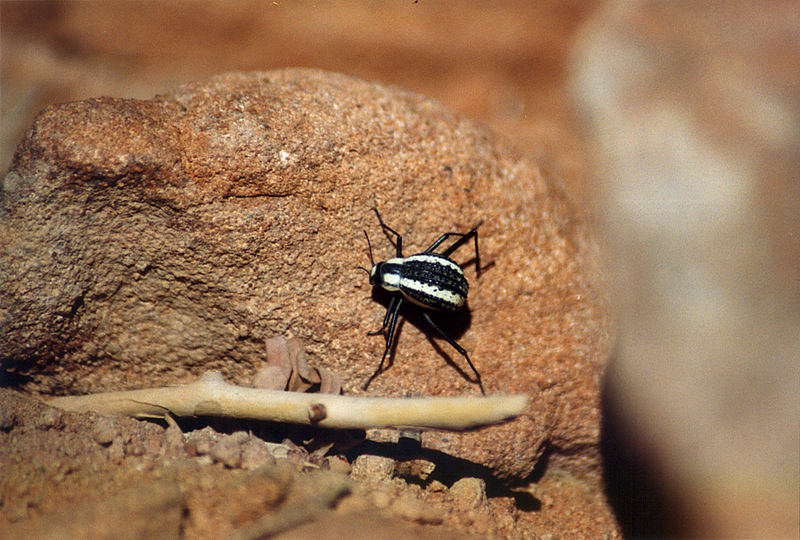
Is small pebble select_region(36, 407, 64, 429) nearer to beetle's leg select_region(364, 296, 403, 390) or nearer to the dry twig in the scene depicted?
the dry twig

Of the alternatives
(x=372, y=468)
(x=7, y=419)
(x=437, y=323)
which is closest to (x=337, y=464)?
(x=372, y=468)

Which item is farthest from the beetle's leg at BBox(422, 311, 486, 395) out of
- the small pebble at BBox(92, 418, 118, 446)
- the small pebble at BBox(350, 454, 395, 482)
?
the small pebble at BBox(92, 418, 118, 446)

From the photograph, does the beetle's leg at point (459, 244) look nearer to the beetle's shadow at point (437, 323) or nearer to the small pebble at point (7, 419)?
the beetle's shadow at point (437, 323)

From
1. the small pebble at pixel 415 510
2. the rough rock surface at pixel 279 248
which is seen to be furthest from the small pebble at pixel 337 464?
the rough rock surface at pixel 279 248

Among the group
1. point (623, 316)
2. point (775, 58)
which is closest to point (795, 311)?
point (623, 316)

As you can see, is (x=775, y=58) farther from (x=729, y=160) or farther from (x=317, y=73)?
(x=317, y=73)

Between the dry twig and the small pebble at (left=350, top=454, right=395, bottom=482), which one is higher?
the dry twig
